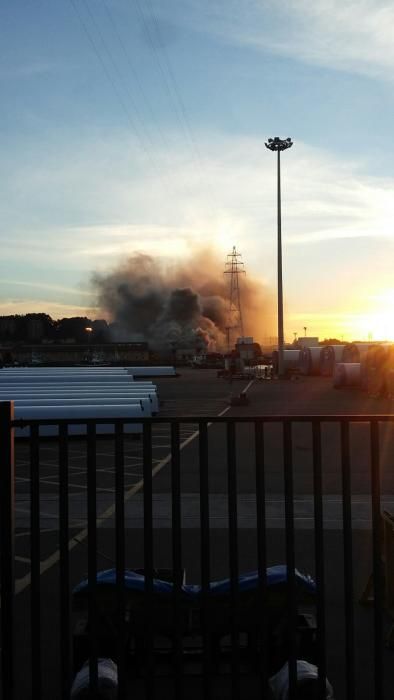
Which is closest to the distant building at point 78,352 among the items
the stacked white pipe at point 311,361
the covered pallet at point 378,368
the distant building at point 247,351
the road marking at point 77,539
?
the distant building at point 247,351

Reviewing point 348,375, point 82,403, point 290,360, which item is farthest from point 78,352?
point 82,403

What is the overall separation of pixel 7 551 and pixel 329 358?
55507mm

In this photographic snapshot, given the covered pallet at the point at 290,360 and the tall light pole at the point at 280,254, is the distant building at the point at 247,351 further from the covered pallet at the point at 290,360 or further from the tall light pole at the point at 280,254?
the tall light pole at the point at 280,254

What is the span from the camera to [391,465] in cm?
1432

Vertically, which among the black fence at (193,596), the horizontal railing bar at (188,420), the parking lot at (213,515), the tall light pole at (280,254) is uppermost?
the tall light pole at (280,254)

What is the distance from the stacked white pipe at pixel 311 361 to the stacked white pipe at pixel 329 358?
1.76ft

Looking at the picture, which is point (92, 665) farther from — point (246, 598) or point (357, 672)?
point (357, 672)

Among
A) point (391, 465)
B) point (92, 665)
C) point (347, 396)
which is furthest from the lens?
point (347, 396)

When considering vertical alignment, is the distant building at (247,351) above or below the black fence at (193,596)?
above

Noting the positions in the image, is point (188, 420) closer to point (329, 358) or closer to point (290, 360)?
point (329, 358)

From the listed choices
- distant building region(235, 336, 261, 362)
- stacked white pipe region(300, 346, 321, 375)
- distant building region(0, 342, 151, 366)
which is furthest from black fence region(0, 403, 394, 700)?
distant building region(0, 342, 151, 366)

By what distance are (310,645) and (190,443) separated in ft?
45.2

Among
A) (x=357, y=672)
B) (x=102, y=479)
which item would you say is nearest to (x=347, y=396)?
(x=102, y=479)

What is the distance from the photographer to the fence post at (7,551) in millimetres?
3773
